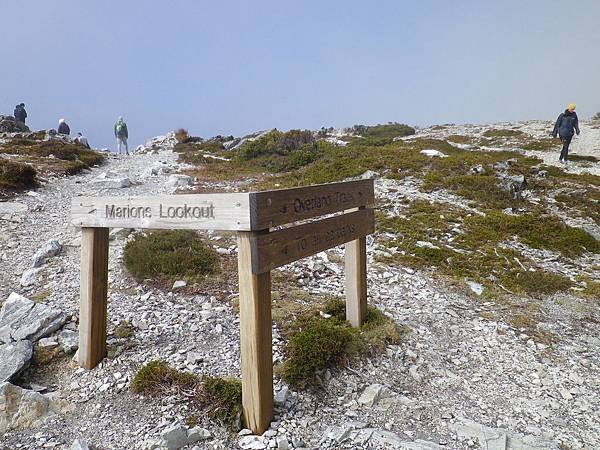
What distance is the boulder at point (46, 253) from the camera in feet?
26.5

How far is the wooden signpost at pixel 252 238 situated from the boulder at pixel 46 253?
13.1 feet

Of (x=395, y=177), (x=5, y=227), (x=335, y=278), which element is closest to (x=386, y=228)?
(x=335, y=278)

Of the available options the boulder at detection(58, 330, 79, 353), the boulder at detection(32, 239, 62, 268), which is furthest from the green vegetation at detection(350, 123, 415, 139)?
the boulder at detection(58, 330, 79, 353)

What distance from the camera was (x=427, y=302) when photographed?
283 inches

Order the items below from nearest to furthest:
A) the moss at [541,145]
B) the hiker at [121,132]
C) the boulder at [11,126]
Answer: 1. the moss at [541,145]
2. the hiker at [121,132]
3. the boulder at [11,126]

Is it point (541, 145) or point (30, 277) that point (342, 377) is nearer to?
point (30, 277)

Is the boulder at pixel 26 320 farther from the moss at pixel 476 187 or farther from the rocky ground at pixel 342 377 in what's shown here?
the moss at pixel 476 187

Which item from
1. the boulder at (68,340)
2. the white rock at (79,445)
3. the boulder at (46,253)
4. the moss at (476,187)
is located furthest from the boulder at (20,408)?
the moss at (476,187)

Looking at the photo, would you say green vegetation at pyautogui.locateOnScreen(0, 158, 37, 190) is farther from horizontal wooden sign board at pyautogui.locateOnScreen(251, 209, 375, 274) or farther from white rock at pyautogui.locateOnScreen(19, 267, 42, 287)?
horizontal wooden sign board at pyautogui.locateOnScreen(251, 209, 375, 274)

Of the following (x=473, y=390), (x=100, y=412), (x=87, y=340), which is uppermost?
(x=87, y=340)

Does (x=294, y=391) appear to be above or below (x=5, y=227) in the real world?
below

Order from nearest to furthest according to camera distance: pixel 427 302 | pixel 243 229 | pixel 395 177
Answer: pixel 243 229 → pixel 427 302 → pixel 395 177

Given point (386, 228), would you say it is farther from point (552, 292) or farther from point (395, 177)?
point (395, 177)

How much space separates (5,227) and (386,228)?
9462 mm
